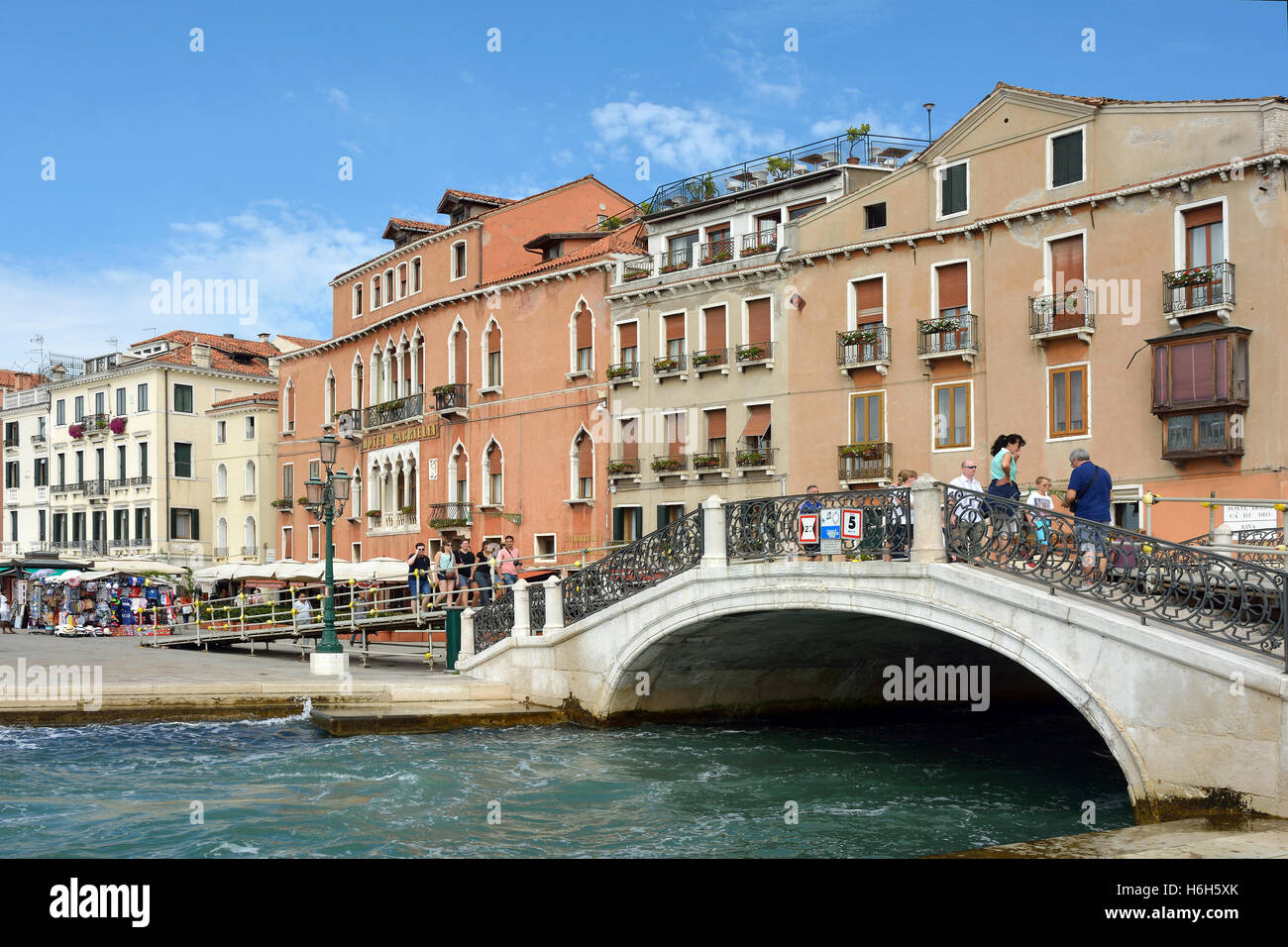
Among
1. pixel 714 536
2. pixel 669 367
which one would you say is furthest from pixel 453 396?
pixel 714 536

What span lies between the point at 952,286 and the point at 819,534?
11762 mm

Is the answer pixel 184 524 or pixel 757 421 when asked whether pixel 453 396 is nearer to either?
pixel 757 421

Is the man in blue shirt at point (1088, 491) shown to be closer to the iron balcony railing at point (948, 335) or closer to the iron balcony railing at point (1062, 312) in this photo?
the iron balcony railing at point (1062, 312)

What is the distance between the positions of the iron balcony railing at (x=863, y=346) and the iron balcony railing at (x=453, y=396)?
1169 centimetres

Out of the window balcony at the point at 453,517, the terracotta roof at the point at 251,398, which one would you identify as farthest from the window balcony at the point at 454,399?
the terracotta roof at the point at 251,398

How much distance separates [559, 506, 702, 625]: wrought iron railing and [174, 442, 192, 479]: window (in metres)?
35.3

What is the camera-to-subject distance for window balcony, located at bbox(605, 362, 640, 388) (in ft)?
97.1

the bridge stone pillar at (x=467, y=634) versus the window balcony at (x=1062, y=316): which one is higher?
the window balcony at (x=1062, y=316)

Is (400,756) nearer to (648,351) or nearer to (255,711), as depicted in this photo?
(255,711)

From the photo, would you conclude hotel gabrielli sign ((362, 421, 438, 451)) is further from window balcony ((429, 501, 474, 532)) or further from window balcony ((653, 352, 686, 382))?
window balcony ((653, 352, 686, 382))

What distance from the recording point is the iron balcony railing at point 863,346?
25.1 m

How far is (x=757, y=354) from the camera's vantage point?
2734cm
